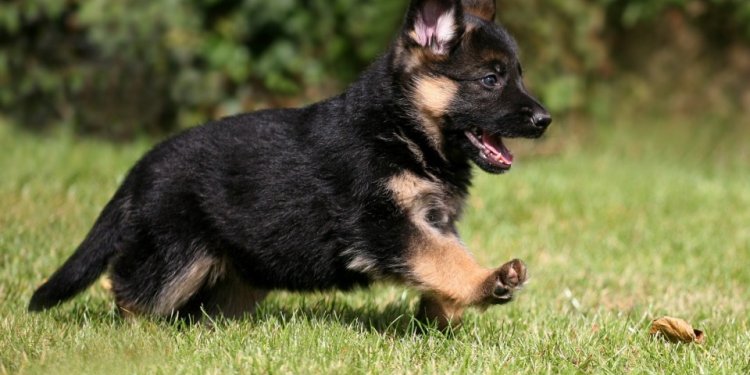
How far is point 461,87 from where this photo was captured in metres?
4.32

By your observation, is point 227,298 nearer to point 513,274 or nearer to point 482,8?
point 513,274

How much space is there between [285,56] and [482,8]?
590 centimetres

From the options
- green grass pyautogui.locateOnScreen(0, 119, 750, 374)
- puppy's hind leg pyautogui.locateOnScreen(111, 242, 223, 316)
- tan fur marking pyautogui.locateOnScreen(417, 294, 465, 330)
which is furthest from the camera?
puppy's hind leg pyautogui.locateOnScreen(111, 242, 223, 316)

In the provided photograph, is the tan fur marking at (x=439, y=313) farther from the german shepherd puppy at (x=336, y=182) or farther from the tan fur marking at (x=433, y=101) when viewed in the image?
the tan fur marking at (x=433, y=101)

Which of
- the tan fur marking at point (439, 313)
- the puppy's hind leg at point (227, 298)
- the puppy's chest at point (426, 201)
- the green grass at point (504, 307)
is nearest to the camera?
the green grass at point (504, 307)

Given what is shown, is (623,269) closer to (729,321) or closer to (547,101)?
(729,321)

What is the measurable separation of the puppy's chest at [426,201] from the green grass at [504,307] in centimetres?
46

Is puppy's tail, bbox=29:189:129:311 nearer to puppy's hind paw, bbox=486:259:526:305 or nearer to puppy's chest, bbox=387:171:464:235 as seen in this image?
puppy's chest, bbox=387:171:464:235

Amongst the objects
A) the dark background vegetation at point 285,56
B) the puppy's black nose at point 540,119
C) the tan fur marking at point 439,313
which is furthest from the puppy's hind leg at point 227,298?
the dark background vegetation at point 285,56

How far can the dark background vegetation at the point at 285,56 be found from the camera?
10234mm

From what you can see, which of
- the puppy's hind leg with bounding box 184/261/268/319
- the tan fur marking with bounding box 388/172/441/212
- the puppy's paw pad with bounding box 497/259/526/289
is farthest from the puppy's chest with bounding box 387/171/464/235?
the puppy's hind leg with bounding box 184/261/268/319

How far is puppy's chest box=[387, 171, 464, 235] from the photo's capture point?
4.09 m

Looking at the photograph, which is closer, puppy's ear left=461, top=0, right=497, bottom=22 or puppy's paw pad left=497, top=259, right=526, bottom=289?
puppy's paw pad left=497, top=259, right=526, bottom=289

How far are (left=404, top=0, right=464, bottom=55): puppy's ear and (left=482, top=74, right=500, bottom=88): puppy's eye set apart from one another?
0.20 meters
